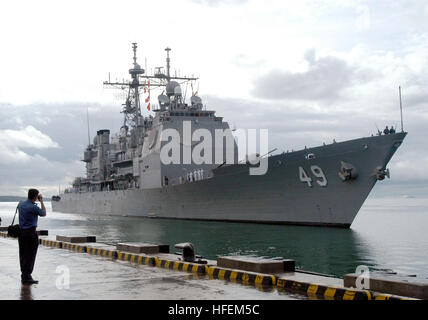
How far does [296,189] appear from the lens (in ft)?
70.2

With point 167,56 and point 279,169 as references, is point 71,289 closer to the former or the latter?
point 279,169

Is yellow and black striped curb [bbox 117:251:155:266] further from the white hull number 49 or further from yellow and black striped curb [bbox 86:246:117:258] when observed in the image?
the white hull number 49

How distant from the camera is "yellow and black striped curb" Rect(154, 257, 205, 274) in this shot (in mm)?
7834

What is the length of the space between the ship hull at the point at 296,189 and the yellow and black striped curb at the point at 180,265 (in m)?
12.5

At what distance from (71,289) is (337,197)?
15.3 metres

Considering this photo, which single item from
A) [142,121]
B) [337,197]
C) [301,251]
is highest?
[142,121]

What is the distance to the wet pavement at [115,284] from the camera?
19.3 ft

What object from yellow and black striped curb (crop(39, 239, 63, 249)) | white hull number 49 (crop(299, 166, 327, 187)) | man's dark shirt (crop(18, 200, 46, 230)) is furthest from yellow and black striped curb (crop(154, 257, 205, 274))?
white hull number 49 (crop(299, 166, 327, 187))

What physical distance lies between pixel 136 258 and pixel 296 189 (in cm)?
1302

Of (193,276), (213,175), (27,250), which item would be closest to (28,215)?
(27,250)

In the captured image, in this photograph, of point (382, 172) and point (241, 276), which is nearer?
point (241, 276)

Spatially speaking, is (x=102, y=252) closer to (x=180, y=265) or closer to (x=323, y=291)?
(x=180, y=265)
